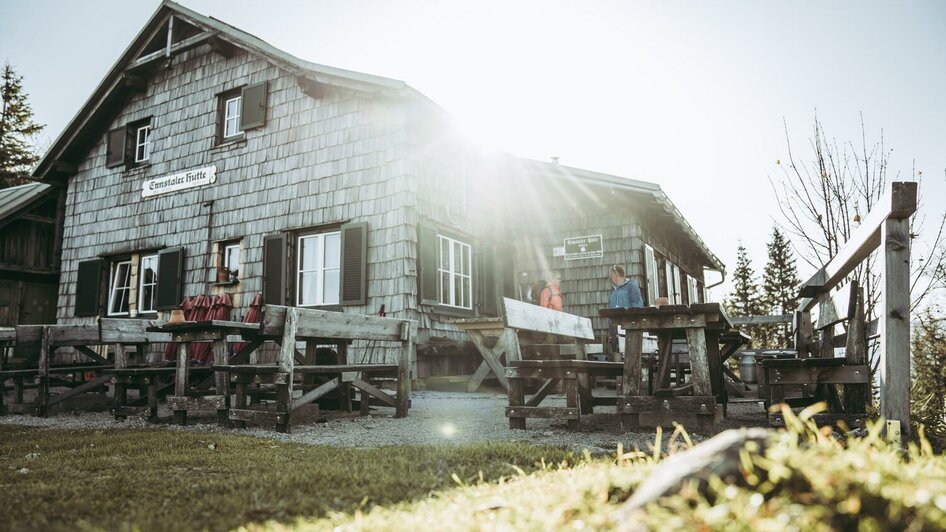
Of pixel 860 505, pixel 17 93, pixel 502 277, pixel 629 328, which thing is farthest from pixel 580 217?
pixel 17 93

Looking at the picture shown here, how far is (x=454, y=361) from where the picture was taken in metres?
12.2

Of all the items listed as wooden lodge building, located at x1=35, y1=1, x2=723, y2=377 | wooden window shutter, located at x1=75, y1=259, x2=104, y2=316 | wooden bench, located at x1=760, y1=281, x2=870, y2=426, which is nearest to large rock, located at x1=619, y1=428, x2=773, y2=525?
wooden bench, located at x1=760, y1=281, x2=870, y2=426

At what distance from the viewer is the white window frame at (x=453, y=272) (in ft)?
38.7

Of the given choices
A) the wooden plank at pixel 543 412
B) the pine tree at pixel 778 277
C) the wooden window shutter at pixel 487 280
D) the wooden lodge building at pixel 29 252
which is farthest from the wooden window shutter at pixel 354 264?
the pine tree at pixel 778 277

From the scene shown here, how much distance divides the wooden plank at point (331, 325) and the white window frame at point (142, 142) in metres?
10.4

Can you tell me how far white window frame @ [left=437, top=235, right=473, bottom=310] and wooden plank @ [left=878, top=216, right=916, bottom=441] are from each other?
8300 mm

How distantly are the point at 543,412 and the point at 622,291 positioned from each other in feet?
17.8

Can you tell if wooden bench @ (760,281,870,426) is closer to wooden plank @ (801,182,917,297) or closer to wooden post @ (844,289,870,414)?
wooden post @ (844,289,870,414)

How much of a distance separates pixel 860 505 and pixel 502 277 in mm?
12137

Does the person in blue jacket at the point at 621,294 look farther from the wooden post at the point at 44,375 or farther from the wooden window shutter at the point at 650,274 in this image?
the wooden post at the point at 44,375

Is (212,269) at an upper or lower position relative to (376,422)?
upper

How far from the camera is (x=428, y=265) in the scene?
11.1 metres

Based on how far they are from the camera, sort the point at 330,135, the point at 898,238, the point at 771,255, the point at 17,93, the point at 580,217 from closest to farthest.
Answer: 1. the point at 898,238
2. the point at 330,135
3. the point at 580,217
4. the point at 17,93
5. the point at 771,255

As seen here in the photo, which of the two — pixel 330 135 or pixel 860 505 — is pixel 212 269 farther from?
pixel 860 505
